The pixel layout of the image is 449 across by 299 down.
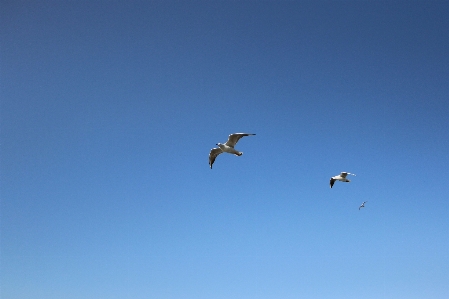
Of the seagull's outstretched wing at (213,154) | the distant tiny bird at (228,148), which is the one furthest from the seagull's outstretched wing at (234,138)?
the seagull's outstretched wing at (213,154)

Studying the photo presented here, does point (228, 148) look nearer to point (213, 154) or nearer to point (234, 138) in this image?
point (234, 138)

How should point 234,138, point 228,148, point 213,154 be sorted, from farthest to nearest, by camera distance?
point 213,154 < point 228,148 < point 234,138

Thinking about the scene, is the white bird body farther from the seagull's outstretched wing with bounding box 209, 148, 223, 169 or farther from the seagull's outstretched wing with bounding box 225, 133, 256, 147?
the seagull's outstretched wing with bounding box 209, 148, 223, 169

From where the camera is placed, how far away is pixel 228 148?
3512 cm

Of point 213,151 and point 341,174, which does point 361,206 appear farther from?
point 213,151

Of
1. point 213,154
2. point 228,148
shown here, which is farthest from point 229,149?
point 213,154

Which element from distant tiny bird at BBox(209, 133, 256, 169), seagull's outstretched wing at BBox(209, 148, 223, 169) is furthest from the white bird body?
seagull's outstretched wing at BBox(209, 148, 223, 169)

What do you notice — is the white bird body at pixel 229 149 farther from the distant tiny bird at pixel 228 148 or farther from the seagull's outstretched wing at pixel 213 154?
the seagull's outstretched wing at pixel 213 154

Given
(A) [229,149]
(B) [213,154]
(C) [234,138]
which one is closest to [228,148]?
(A) [229,149]

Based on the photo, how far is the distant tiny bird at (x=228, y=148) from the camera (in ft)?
112

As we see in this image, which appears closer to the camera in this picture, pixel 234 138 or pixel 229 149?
pixel 234 138

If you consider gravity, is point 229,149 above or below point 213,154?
below

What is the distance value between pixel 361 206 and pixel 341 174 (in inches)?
423

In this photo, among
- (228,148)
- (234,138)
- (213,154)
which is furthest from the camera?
(213,154)
